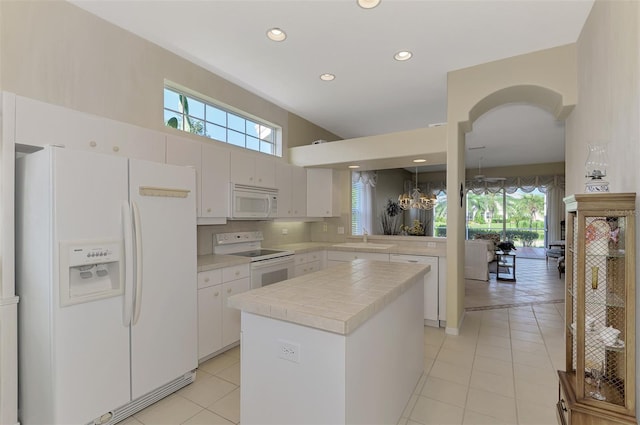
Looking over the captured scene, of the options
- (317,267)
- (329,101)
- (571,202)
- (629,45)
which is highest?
(329,101)

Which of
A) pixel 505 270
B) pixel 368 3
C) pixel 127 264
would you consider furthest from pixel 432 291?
pixel 505 270

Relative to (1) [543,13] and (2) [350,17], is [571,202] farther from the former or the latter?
(2) [350,17]

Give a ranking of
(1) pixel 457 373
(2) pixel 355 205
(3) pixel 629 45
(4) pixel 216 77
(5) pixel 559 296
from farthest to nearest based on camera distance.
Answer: (2) pixel 355 205 < (5) pixel 559 296 < (4) pixel 216 77 < (1) pixel 457 373 < (3) pixel 629 45

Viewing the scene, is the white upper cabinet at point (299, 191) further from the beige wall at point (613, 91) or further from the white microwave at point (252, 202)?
the beige wall at point (613, 91)

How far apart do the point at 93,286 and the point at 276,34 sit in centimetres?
243

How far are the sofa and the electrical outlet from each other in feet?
17.9

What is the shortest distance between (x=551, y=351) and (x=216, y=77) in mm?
4633

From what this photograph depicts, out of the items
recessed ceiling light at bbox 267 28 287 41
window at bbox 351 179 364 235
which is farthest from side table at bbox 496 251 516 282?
recessed ceiling light at bbox 267 28 287 41

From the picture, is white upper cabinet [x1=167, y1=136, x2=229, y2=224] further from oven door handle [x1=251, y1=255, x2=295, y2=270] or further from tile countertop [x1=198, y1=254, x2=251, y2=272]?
oven door handle [x1=251, y1=255, x2=295, y2=270]

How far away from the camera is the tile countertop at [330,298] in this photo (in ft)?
4.47

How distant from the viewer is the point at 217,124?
3.69 m

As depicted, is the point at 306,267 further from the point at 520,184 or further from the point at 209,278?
the point at 520,184

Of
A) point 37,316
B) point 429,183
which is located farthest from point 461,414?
point 429,183

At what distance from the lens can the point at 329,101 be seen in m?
4.26
